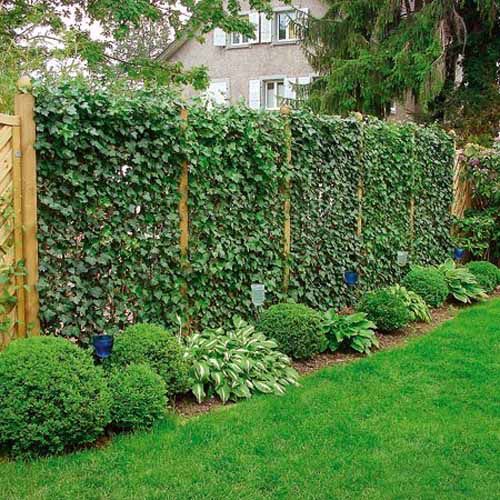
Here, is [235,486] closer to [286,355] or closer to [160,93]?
[286,355]

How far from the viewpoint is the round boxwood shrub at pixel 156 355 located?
13.0 feet

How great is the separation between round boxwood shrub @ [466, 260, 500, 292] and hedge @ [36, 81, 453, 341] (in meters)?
1.67

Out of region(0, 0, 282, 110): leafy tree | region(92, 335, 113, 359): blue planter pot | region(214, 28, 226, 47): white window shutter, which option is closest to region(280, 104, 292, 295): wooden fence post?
region(92, 335, 113, 359): blue planter pot

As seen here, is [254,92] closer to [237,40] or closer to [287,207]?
[237,40]

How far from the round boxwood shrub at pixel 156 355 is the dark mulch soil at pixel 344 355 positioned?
0.13 meters

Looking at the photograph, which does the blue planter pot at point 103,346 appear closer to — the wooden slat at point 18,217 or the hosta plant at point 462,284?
the wooden slat at point 18,217

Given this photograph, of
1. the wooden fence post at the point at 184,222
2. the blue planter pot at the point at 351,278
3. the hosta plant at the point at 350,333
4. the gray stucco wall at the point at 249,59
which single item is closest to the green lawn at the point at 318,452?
the hosta plant at the point at 350,333

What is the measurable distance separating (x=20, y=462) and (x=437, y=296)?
17.1ft

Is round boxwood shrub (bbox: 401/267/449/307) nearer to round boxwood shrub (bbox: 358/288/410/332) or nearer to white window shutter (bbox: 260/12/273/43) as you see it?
round boxwood shrub (bbox: 358/288/410/332)

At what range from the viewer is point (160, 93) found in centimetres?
466

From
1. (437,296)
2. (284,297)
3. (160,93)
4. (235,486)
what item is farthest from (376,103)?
(235,486)

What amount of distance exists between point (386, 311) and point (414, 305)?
2.65ft

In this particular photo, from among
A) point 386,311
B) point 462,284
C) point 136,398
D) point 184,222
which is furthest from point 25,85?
point 462,284

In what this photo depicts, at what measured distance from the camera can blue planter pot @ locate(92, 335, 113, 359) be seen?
4031mm
